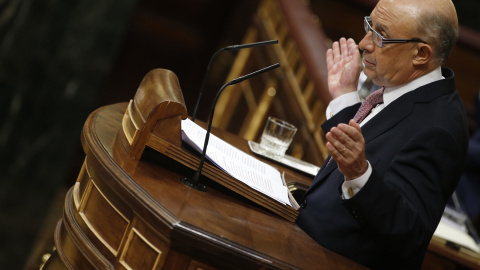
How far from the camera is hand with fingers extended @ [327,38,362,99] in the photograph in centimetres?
192

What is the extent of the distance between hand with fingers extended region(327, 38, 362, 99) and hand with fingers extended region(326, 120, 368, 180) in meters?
0.56

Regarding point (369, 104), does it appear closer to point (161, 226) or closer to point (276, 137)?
point (276, 137)

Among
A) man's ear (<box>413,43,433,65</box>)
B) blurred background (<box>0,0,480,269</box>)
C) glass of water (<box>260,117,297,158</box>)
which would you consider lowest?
blurred background (<box>0,0,480,269</box>)

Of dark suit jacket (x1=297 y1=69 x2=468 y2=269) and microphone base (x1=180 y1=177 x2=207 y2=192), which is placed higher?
dark suit jacket (x1=297 y1=69 x2=468 y2=269)

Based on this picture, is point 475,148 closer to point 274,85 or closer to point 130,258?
point 274,85

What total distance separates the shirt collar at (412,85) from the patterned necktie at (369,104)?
0.25 ft

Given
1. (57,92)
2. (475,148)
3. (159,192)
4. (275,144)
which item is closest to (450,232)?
(275,144)

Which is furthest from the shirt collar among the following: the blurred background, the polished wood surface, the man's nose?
the blurred background

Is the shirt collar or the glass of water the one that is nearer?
the shirt collar

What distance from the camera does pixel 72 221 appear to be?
161cm

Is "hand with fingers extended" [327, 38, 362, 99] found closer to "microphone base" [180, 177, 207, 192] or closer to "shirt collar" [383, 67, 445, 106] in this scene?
"shirt collar" [383, 67, 445, 106]

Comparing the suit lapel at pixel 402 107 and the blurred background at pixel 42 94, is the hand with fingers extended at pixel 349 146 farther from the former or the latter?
the blurred background at pixel 42 94

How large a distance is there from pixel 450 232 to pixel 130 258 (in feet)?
5.56

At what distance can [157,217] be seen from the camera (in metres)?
1.31
